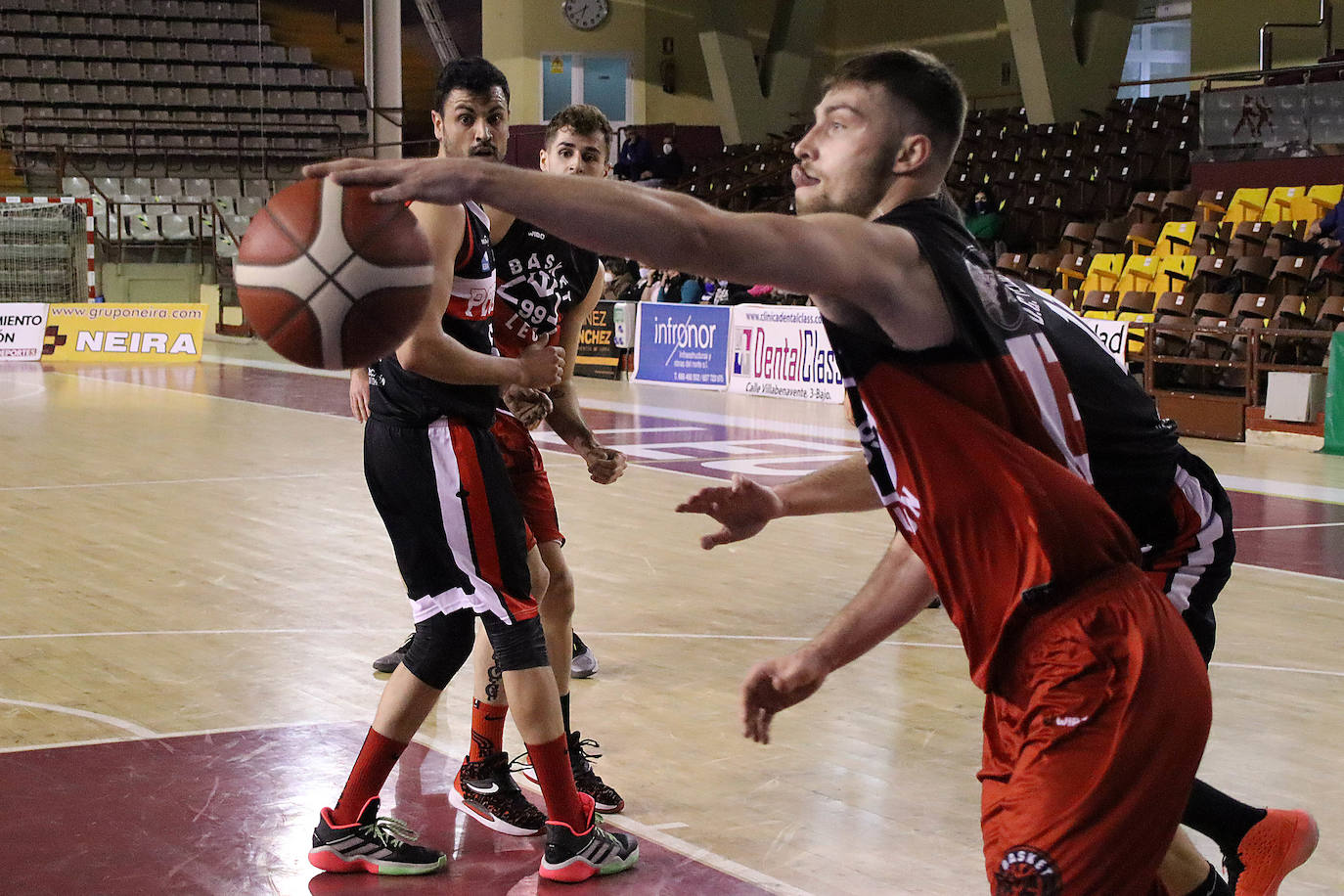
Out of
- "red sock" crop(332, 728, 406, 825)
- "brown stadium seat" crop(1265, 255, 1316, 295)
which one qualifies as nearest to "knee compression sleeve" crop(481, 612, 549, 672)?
"red sock" crop(332, 728, 406, 825)

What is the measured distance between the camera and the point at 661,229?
5.74 ft

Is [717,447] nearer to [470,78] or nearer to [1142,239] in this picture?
[1142,239]

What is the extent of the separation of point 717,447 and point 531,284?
25.2ft

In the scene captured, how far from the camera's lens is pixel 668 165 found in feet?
82.1

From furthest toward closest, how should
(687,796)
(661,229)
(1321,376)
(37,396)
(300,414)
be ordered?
1. (37,396)
2. (300,414)
3. (1321,376)
4. (687,796)
5. (661,229)

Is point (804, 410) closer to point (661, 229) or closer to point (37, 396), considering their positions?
point (37, 396)

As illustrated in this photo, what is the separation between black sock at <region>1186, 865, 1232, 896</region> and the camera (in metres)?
2.56

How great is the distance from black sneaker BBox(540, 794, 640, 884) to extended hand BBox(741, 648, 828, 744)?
1.24m

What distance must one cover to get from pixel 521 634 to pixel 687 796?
828mm

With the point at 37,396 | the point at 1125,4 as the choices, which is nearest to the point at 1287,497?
the point at 37,396

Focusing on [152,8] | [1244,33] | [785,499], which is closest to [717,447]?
[785,499]

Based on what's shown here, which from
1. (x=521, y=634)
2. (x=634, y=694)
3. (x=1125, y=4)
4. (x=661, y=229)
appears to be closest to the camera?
(x=661, y=229)

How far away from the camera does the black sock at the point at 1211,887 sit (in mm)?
2560

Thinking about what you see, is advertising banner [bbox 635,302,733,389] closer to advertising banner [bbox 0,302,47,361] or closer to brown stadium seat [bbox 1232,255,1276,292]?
brown stadium seat [bbox 1232,255,1276,292]
